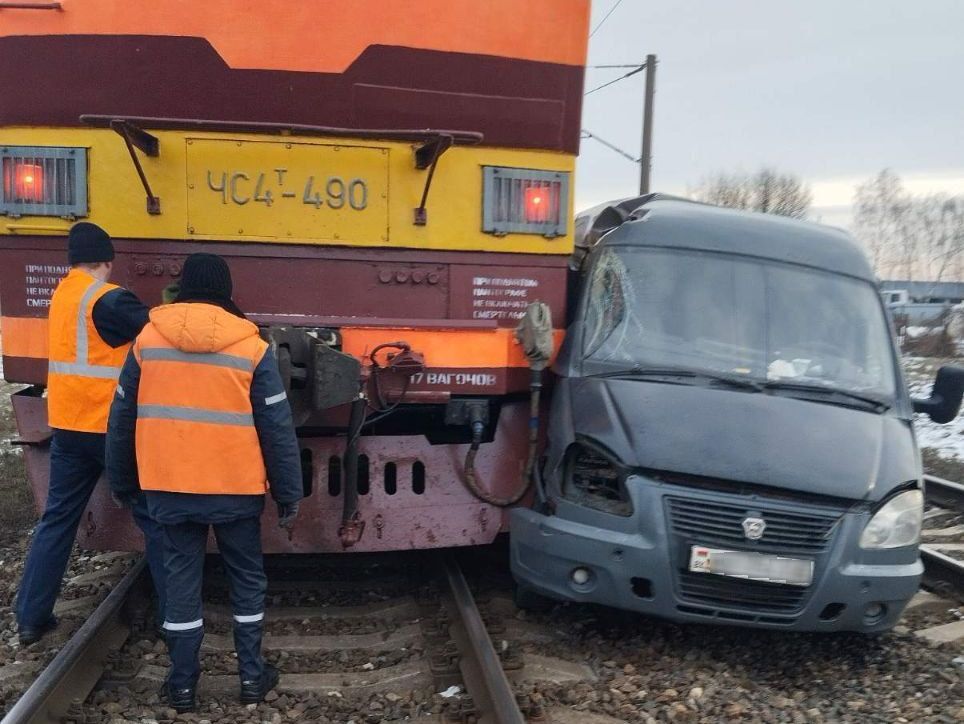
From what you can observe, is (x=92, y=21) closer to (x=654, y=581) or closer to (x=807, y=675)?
(x=654, y=581)

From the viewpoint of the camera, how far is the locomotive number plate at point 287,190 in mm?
4633

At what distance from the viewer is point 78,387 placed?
4.29 meters

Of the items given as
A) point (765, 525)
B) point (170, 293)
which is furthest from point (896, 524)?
point (170, 293)

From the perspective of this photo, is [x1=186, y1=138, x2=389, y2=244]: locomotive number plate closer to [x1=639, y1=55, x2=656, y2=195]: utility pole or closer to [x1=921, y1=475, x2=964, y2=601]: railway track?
[x1=921, y1=475, x2=964, y2=601]: railway track

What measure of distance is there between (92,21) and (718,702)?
4.25 m

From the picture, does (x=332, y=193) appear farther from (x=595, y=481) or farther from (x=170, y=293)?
(x=595, y=481)

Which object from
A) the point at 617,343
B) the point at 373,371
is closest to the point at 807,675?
the point at 617,343

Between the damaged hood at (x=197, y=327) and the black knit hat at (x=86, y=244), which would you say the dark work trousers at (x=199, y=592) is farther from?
the black knit hat at (x=86, y=244)

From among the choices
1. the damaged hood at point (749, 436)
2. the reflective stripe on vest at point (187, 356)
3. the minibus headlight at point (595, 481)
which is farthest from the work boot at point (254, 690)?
the damaged hood at point (749, 436)

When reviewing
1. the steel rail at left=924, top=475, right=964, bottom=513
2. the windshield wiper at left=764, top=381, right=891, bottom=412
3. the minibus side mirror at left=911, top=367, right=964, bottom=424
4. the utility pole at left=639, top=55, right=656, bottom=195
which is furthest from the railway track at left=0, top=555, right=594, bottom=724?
the utility pole at left=639, top=55, right=656, bottom=195

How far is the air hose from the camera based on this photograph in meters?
4.71

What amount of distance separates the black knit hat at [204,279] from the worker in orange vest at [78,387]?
20.3 inches

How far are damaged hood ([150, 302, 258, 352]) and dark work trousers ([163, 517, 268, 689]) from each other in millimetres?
740

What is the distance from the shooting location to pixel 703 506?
168 inches
